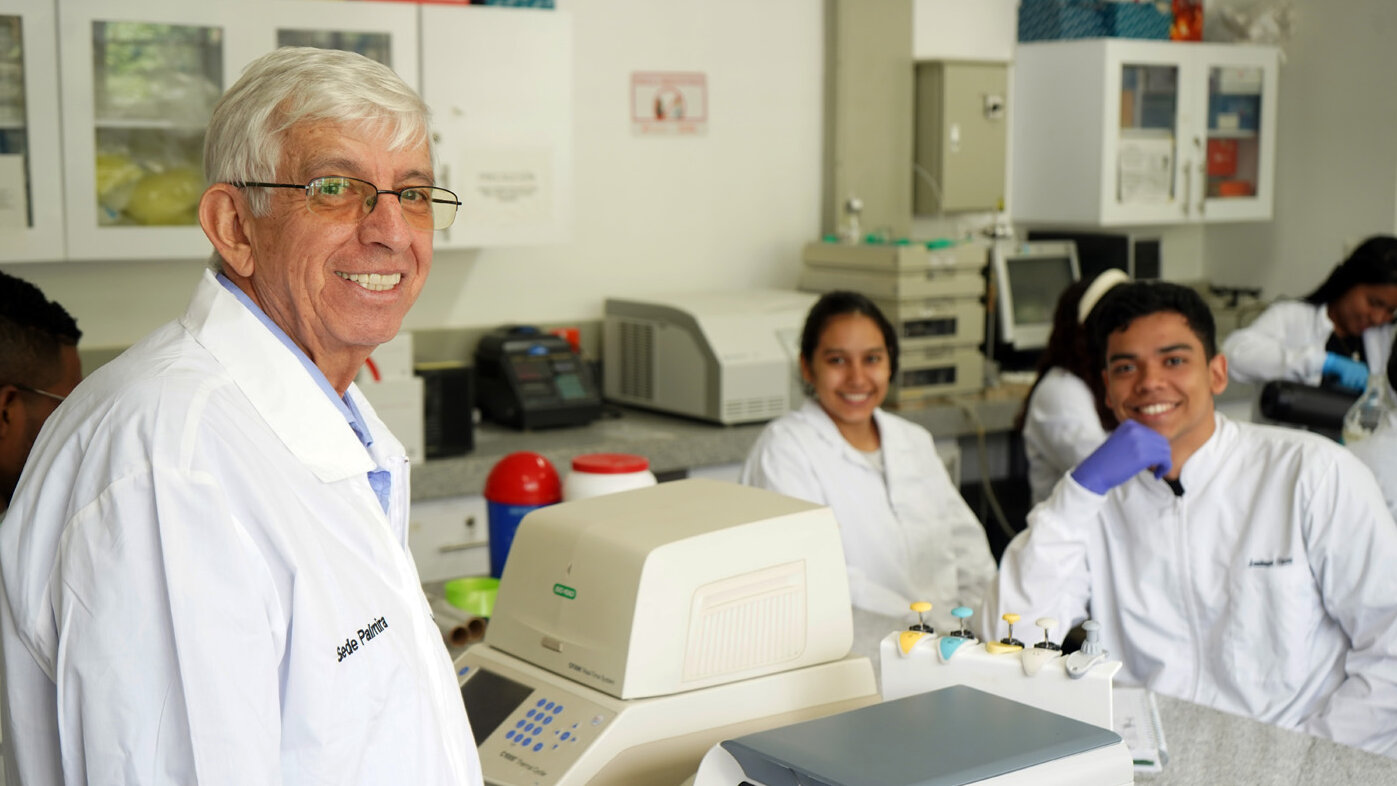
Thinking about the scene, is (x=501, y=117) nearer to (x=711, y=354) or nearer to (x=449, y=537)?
(x=711, y=354)

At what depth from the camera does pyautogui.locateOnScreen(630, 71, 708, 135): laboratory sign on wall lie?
3.94 m

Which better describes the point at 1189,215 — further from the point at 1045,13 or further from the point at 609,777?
the point at 609,777

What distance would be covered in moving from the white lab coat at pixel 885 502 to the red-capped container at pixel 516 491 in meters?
0.68

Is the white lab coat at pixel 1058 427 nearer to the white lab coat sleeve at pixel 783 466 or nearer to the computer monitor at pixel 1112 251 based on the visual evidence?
the white lab coat sleeve at pixel 783 466

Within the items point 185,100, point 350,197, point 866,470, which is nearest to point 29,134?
point 185,100

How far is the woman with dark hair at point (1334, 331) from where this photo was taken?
3467 mm

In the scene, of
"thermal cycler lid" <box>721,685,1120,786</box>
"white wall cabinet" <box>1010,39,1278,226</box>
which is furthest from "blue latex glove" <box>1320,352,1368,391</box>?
"thermal cycler lid" <box>721,685,1120,786</box>

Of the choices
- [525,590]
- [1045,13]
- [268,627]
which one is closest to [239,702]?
[268,627]

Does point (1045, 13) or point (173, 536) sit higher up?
point (1045, 13)

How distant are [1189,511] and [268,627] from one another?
159 centimetres

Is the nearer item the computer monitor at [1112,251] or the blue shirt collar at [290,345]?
the blue shirt collar at [290,345]

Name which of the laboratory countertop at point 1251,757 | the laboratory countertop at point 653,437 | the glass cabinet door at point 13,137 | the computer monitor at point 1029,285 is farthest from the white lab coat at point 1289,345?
the glass cabinet door at point 13,137

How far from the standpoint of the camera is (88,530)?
89cm

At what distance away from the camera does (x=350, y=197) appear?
1.06m
